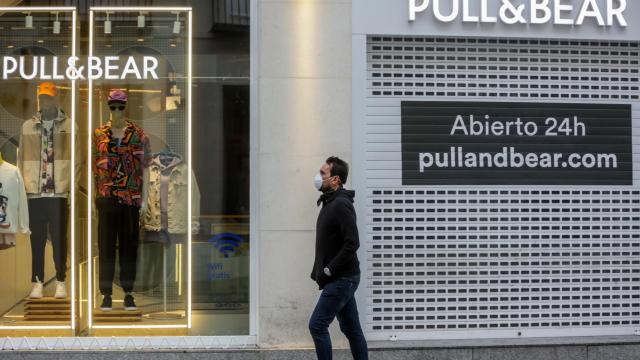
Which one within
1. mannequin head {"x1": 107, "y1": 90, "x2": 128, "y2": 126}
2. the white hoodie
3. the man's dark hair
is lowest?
the white hoodie

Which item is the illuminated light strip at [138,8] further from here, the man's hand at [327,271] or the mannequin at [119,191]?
the man's hand at [327,271]

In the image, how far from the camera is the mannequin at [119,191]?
8172mm

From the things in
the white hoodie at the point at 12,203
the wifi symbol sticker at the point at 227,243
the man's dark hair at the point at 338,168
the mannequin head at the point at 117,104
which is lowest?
the wifi symbol sticker at the point at 227,243

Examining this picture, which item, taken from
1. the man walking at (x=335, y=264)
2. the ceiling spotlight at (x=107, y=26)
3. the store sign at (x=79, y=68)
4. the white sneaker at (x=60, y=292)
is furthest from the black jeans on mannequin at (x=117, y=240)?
the man walking at (x=335, y=264)

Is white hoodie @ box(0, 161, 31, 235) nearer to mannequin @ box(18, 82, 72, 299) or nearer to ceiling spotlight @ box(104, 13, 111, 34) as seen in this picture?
mannequin @ box(18, 82, 72, 299)

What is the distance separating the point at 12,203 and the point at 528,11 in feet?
17.5

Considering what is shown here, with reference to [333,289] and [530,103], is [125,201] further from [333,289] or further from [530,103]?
[530,103]

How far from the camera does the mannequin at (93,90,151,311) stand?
817 centimetres

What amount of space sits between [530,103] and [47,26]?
4796 mm

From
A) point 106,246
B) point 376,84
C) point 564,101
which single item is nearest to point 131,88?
point 106,246

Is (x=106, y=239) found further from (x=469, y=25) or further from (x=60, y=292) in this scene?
(x=469, y=25)

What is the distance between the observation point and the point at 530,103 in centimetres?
830

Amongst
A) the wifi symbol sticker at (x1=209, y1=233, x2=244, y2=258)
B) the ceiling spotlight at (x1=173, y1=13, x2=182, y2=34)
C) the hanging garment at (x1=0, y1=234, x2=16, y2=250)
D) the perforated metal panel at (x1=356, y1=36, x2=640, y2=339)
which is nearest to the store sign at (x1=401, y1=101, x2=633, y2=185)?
the perforated metal panel at (x1=356, y1=36, x2=640, y2=339)

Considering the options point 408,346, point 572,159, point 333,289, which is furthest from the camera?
point 572,159
